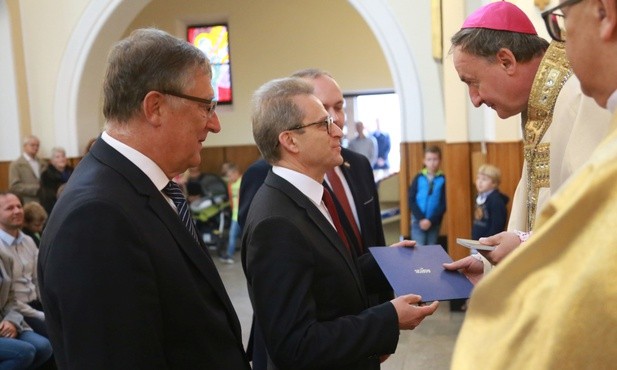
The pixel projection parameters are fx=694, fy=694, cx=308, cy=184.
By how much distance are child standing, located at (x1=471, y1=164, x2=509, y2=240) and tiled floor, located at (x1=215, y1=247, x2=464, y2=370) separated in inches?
33.4

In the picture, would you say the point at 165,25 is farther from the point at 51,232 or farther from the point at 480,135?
the point at 51,232

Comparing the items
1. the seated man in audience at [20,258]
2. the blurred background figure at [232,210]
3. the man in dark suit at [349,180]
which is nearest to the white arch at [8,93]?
the blurred background figure at [232,210]

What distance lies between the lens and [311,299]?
1.88 meters

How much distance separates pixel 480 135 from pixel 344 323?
17.6ft

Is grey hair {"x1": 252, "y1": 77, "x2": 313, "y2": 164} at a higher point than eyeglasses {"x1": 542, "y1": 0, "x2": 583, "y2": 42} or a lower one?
lower

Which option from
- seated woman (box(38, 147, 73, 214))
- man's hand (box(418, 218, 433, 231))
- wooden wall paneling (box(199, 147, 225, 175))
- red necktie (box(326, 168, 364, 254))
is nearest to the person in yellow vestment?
red necktie (box(326, 168, 364, 254))

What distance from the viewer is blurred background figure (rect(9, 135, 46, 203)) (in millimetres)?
8562

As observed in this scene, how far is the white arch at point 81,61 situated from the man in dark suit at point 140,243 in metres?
7.76

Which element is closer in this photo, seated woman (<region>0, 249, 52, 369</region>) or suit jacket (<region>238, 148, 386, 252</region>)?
suit jacket (<region>238, 148, 386, 252</region>)

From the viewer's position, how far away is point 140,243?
1.49m

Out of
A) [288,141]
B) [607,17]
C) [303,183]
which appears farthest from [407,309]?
[607,17]

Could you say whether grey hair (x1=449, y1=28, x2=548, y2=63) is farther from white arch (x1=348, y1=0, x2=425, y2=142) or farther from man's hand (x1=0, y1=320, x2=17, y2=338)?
white arch (x1=348, y1=0, x2=425, y2=142)

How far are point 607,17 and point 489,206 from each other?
495 centimetres

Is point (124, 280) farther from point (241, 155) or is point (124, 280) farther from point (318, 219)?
point (241, 155)
